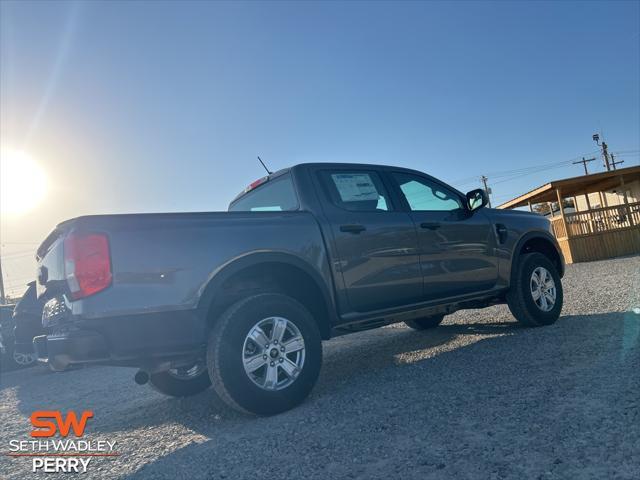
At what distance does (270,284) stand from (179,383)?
1.44 meters

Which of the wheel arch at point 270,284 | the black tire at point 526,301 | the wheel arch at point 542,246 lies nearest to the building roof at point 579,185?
the wheel arch at point 542,246

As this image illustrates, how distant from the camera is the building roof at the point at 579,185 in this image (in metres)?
15.9

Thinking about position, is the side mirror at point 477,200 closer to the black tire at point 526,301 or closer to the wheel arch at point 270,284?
the black tire at point 526,301

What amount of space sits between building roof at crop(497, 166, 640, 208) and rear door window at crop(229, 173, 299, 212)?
45.2 feet

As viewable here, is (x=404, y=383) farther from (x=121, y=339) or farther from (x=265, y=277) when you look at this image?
(x=121, y=339)

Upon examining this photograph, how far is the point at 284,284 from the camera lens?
391 cm

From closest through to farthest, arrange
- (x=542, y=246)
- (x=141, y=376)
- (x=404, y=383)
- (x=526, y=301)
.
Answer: (x=141, y=376) → (x=404, y=383) → (x=526, y=301) → (x=542, y=246)

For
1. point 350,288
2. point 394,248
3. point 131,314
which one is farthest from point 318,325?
point 131,314

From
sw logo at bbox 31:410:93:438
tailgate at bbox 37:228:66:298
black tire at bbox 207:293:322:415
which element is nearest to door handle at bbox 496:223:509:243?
black tire at bbox 207:293:322:415

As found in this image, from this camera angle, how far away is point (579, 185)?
1695 centimetres

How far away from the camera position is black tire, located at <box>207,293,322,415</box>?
3193mm

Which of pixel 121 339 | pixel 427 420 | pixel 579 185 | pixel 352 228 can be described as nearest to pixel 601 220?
pixel 579 185

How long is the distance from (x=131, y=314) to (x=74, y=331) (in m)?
0.35

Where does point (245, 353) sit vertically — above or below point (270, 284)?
below
